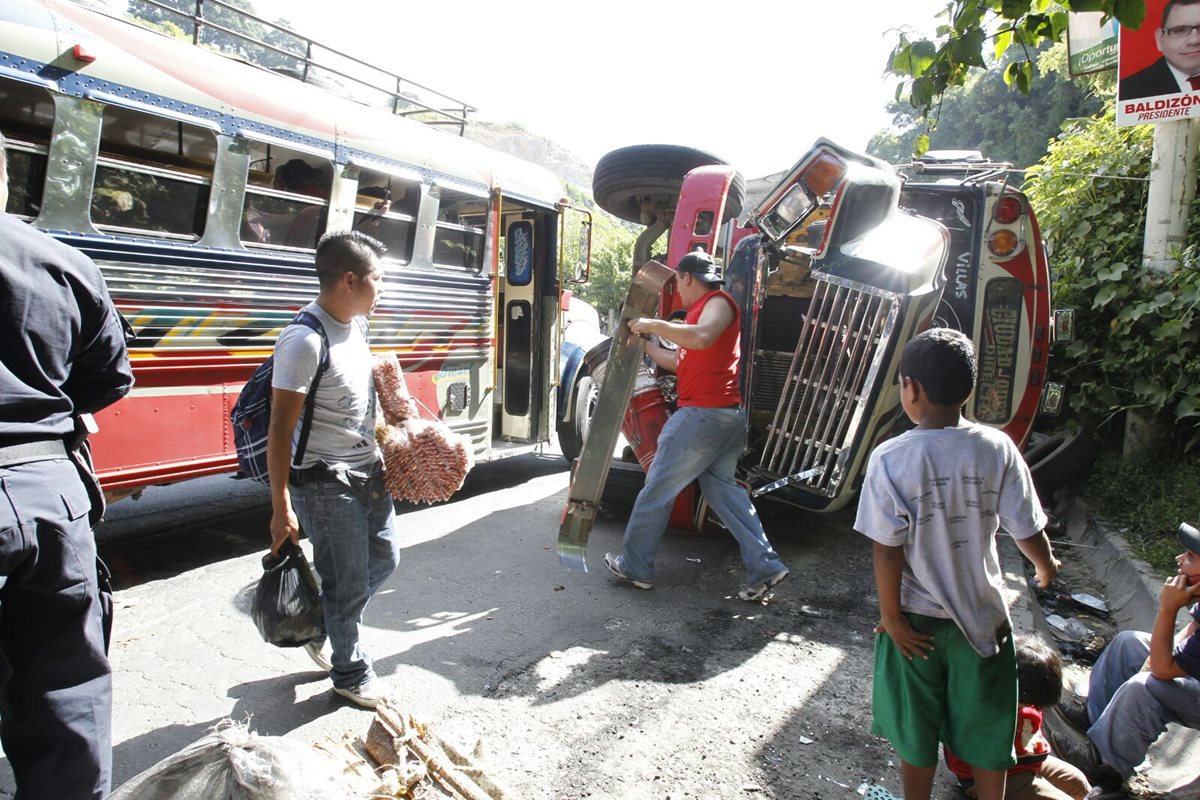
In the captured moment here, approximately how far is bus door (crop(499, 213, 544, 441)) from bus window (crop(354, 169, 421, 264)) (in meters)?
1.68

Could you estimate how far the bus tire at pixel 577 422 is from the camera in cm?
717

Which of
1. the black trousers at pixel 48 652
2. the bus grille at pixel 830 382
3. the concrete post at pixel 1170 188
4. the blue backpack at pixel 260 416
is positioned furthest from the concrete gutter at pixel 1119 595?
the black trousers at pixel 48 652

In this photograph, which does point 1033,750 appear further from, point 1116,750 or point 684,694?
point 684,694

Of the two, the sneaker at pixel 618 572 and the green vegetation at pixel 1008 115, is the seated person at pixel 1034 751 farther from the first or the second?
the green vegetation at pixel 1008 115

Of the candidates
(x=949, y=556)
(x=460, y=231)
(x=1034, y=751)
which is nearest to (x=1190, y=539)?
(x=1034, y=751)

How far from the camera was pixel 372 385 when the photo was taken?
3105 millimetres

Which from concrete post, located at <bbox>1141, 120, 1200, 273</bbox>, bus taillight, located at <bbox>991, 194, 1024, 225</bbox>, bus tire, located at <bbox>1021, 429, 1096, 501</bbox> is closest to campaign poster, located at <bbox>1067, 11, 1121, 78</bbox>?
concrete post, located at <bbox>1141, 120, 1200, 273</bbox>

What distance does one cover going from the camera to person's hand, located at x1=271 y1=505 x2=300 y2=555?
2.71 meters

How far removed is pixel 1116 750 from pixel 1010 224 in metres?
4.10

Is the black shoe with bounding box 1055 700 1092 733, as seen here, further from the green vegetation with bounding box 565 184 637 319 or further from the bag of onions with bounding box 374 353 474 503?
the green vegetation with bounding box 565 184 637 319

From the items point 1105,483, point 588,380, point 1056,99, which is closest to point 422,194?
point 588,380

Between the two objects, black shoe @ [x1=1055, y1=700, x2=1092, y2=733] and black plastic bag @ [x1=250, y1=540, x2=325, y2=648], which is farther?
black shoe @ [x1=1055, y1=700, x2=1092, y2=733]

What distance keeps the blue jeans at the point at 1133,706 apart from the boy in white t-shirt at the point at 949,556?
821mm

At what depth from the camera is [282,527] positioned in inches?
107
